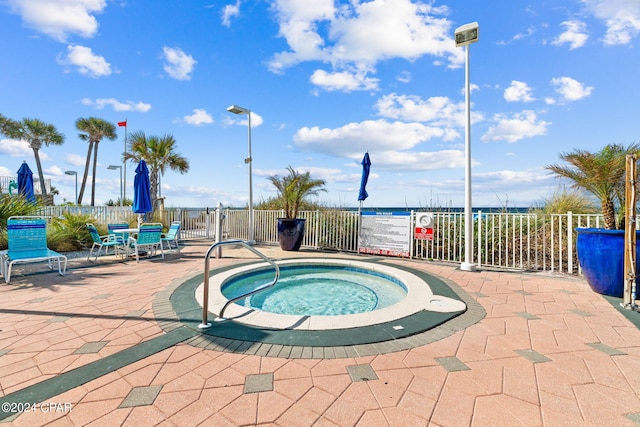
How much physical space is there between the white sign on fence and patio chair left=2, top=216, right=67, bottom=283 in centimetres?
669

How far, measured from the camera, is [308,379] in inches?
76.0

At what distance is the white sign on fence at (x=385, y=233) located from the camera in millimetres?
7238

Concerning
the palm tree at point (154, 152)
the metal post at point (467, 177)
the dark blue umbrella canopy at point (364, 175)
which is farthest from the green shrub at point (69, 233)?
the metal post at point (467, 177)

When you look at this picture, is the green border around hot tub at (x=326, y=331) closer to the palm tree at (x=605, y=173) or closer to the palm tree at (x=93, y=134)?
the palm tree at (x=605, y=173)

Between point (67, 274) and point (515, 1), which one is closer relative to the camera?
point (515, 1)

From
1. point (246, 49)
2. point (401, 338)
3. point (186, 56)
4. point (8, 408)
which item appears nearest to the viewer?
point (8, 408)

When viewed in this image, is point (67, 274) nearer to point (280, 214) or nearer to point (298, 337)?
point (298, 337)

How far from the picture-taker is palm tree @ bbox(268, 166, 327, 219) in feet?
29.8

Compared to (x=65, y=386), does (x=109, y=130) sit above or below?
above

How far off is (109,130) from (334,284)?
31.0 m

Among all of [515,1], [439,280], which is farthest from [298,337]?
[515,1]

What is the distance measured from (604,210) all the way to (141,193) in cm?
1041

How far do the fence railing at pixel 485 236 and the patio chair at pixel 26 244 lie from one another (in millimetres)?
5801

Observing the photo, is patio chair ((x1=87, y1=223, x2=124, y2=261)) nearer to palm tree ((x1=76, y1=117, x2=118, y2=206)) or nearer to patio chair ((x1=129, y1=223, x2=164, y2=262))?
patio chair ((x1=129, y1=223, x2=164, y2=262))
